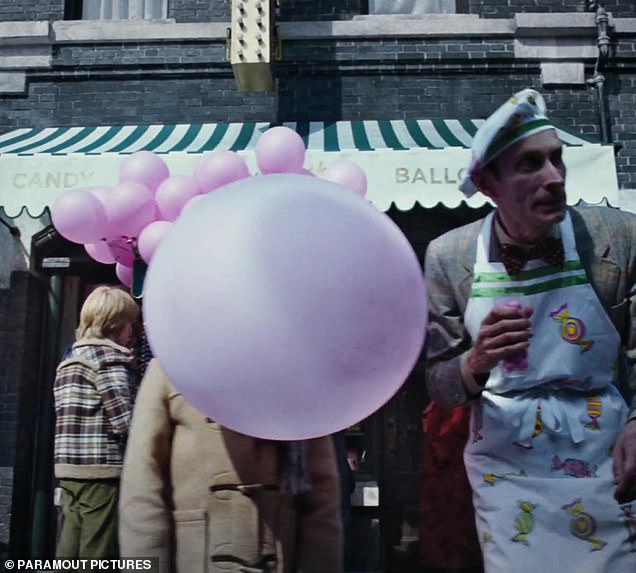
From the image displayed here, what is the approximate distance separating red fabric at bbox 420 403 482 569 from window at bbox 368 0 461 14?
4967 millimetres

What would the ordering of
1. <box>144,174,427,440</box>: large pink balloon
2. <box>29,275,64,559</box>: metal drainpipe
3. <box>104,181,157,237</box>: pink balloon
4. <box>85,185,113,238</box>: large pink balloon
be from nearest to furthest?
1. <box>144,174,427,440</box>: large pink balloon
2. <box>104,181,157,237</box>: pink balloon
3. <box>85,185,113,238</box>: large pink balloon
4. <box>29,275,64,559</box>: metal drainpipe

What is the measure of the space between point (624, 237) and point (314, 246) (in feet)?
2.98

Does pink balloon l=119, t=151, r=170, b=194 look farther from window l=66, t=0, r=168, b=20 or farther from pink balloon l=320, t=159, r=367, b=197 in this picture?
window l=66, t=0, r=168, b=20

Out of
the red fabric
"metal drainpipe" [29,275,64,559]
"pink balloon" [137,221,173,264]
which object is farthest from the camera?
"metal drainpipe" [29,275,64,559]

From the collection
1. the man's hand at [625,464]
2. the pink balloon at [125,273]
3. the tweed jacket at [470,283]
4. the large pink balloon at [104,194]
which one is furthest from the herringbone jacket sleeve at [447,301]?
the pink balloon at [125,273]

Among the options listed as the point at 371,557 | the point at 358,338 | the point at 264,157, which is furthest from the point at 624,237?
the point at 371,557

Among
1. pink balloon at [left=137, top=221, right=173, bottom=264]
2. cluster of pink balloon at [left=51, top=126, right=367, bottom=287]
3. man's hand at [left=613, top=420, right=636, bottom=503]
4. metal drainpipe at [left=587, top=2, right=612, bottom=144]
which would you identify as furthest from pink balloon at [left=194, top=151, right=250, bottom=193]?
metal drainpipe at [left=587, top=2, right=612, bottom=144]

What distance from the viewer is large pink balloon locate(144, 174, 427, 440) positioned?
1527mm

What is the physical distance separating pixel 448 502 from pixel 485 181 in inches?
48.3

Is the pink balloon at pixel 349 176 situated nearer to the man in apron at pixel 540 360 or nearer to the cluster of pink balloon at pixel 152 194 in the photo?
the cluster of pink balloon at pixel 152 194

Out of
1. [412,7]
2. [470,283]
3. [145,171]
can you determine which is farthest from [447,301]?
[412,7]

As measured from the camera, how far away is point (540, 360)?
1.79 m

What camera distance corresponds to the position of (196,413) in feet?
6.57

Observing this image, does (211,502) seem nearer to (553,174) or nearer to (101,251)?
(553,174)
